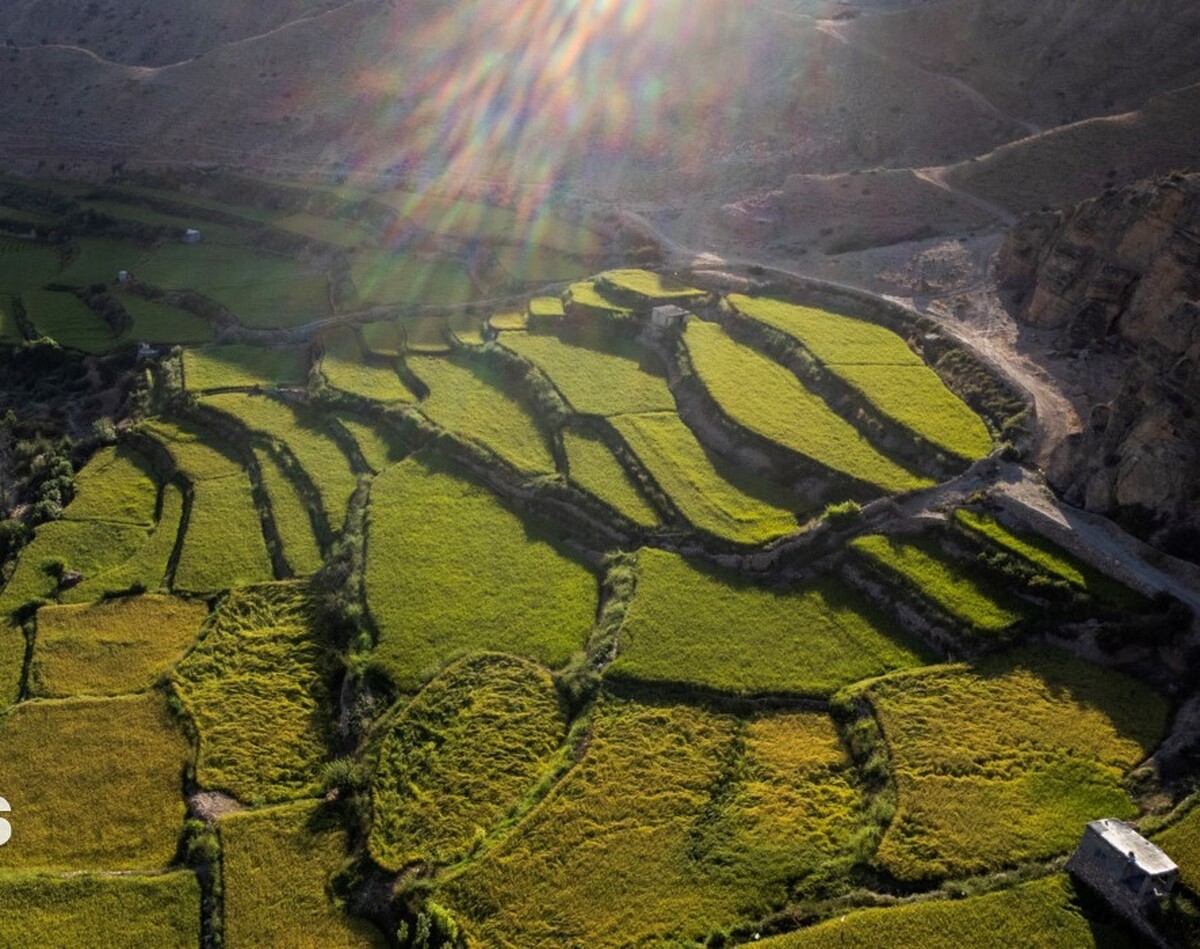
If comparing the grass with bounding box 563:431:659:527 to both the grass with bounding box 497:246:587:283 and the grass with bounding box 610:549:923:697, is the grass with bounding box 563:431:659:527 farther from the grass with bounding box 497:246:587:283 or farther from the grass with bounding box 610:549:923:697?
the grass with bounding box 497:246:587:283

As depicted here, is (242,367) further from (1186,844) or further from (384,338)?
(1186,844)

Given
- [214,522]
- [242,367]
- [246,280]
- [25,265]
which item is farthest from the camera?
[25,265]

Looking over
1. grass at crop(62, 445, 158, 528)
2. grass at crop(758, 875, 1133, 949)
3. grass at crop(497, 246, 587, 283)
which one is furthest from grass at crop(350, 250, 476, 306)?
grass at crop(758, 875, 1133, 949)

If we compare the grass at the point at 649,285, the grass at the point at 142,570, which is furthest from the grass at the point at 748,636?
the grass at the point at 649,285

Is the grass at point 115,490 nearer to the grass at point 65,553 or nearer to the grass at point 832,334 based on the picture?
the grass at point 65,553

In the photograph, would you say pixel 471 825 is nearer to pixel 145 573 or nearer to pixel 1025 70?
pixel 145 573

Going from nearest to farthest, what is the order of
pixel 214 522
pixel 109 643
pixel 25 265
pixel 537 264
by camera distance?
pixel 109 643, pixel 214 522, pixel 537 264, pixel 25 265

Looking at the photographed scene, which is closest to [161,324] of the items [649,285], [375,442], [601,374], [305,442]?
[305,442]
